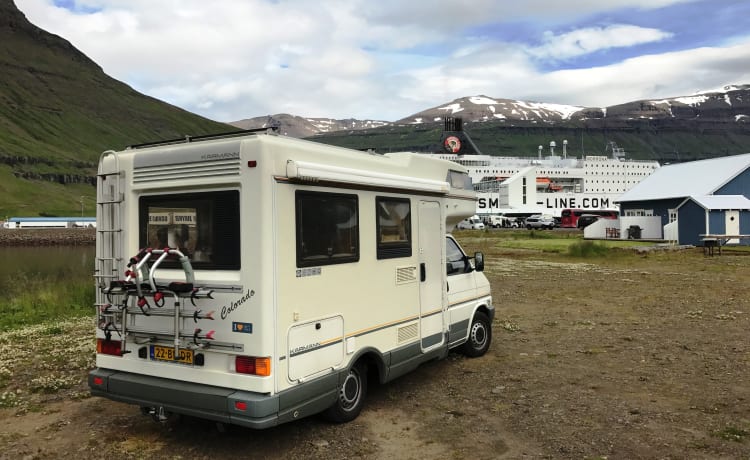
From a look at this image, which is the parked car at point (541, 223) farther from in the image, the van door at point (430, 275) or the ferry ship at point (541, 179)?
the van door at point (430, 275)

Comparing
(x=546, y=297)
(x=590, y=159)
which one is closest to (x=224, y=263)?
(x=546, y=297)

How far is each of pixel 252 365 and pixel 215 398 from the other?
45 cm

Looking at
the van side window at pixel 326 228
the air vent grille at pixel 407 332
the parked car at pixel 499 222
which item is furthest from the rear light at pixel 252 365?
the parked car at pixel 499 222

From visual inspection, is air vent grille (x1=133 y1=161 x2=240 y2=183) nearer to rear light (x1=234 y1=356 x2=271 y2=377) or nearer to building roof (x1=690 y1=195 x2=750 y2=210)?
rear light (x1=234 y1=356 x2=271 y2=377)

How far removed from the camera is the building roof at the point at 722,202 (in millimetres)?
34719

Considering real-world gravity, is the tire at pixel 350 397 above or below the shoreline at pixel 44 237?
below

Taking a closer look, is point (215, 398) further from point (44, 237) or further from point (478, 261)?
point (44, 237)

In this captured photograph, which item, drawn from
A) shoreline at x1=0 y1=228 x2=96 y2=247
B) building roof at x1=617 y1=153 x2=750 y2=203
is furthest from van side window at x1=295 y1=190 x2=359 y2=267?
shoreline at x1=0 y1=228 x2=96 y2=247

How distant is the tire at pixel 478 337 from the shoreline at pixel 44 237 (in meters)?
71.7

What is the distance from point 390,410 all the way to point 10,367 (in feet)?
19.7

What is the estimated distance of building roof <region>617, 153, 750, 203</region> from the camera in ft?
128

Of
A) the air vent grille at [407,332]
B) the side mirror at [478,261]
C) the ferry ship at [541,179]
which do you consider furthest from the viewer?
the ferry ship at [541,179]

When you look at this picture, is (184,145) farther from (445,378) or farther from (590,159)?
(590,159)

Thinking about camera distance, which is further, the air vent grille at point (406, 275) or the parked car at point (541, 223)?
the parked car at point (541, 223)
